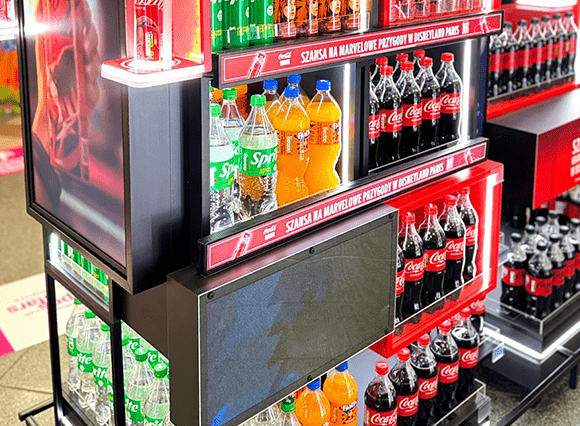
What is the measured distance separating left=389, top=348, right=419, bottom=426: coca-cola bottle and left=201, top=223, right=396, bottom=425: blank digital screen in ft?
1.51

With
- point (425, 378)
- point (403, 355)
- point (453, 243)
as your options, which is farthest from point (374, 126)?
point (425, 378)

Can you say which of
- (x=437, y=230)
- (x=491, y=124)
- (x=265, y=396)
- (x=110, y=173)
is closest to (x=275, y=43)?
(x=110, y=173)

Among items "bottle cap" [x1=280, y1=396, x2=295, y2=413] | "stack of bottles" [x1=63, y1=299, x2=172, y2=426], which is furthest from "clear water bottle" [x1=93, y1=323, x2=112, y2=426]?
"bottle cap" [x1=280, y1=396, x2=295, y2=413]

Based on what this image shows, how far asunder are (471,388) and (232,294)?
1.66m

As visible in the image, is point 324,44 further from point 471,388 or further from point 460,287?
point 471,388

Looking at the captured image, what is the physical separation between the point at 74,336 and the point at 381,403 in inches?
43.0

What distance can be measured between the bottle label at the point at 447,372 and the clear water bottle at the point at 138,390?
1.18 meters

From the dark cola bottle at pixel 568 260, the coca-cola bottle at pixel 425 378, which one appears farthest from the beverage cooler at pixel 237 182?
the dark cola bottle at pixel 568 260

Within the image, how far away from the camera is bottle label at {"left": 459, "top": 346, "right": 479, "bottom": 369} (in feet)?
10.2

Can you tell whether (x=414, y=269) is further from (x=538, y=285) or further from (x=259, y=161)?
(x=538, y=285)

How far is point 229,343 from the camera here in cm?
183

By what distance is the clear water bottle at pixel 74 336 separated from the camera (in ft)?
8.75

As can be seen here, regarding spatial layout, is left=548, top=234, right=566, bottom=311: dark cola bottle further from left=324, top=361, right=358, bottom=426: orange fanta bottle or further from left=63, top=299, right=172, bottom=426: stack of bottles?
left=63, top=299, right=172, bottom=426: stack of bottles

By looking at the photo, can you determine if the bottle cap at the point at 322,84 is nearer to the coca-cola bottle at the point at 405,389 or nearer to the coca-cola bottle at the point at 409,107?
the coca-cola bottle at the point at 409,107
